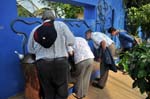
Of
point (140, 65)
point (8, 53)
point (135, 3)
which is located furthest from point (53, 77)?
point (135, 3)

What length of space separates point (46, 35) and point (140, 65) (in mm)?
1725

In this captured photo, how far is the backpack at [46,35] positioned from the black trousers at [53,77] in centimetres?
29

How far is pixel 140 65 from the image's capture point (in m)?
2.51

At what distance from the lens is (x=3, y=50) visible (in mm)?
4219

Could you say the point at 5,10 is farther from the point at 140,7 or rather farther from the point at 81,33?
the point at 140,7

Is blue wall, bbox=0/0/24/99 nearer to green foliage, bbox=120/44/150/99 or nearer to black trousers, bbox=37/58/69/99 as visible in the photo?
black trousers, bbox=37/58/69/99

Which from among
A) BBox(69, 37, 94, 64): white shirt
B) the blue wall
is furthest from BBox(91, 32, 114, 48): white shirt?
the blue wall

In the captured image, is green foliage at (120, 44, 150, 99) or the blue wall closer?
green foliage at (120, 44, 150, 99)

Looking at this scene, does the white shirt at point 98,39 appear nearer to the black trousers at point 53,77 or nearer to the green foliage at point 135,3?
the black trousers at point 53,77

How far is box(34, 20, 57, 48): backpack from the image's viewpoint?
12.4ft

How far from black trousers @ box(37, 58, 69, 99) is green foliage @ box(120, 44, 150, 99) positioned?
4.33 feet

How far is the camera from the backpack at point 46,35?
3768 millimetres

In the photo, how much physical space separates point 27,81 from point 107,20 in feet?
17.0

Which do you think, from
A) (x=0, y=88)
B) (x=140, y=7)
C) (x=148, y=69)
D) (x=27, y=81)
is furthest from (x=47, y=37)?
(x=140, y=7)
